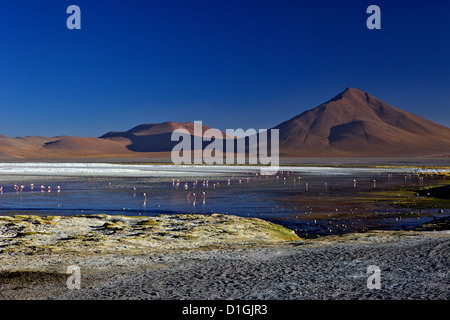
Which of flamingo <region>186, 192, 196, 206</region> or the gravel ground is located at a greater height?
flamingo <region>186, 192, 196, 206</region>

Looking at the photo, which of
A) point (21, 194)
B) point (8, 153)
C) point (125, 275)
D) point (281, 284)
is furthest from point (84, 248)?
point (8, 153)

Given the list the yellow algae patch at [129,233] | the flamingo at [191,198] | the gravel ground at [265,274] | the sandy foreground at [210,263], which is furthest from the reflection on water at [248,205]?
the gravel ground at [265,274]

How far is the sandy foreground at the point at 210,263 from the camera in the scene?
8.10 meters

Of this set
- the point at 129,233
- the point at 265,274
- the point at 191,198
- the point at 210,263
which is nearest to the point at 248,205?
the point at 191,198

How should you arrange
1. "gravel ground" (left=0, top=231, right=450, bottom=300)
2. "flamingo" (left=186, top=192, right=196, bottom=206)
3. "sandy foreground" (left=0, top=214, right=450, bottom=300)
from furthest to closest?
"flamingo" (left=186, top=192, right=196, bottom=206), "sandy foreground" (left=0, top=214, right=450, bottom=300), "gravel ground" (left=0, top=231, right=450, bottom=300)

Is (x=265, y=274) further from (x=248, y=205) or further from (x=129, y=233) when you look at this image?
(x=248, y=205)

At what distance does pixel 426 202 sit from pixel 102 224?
17.3m

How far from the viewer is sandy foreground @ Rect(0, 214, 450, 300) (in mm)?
8102

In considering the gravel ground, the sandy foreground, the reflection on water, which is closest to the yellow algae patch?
the sandy foreground

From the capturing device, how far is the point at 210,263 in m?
10.4

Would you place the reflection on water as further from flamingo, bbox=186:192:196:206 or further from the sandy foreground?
the sandy foreground
